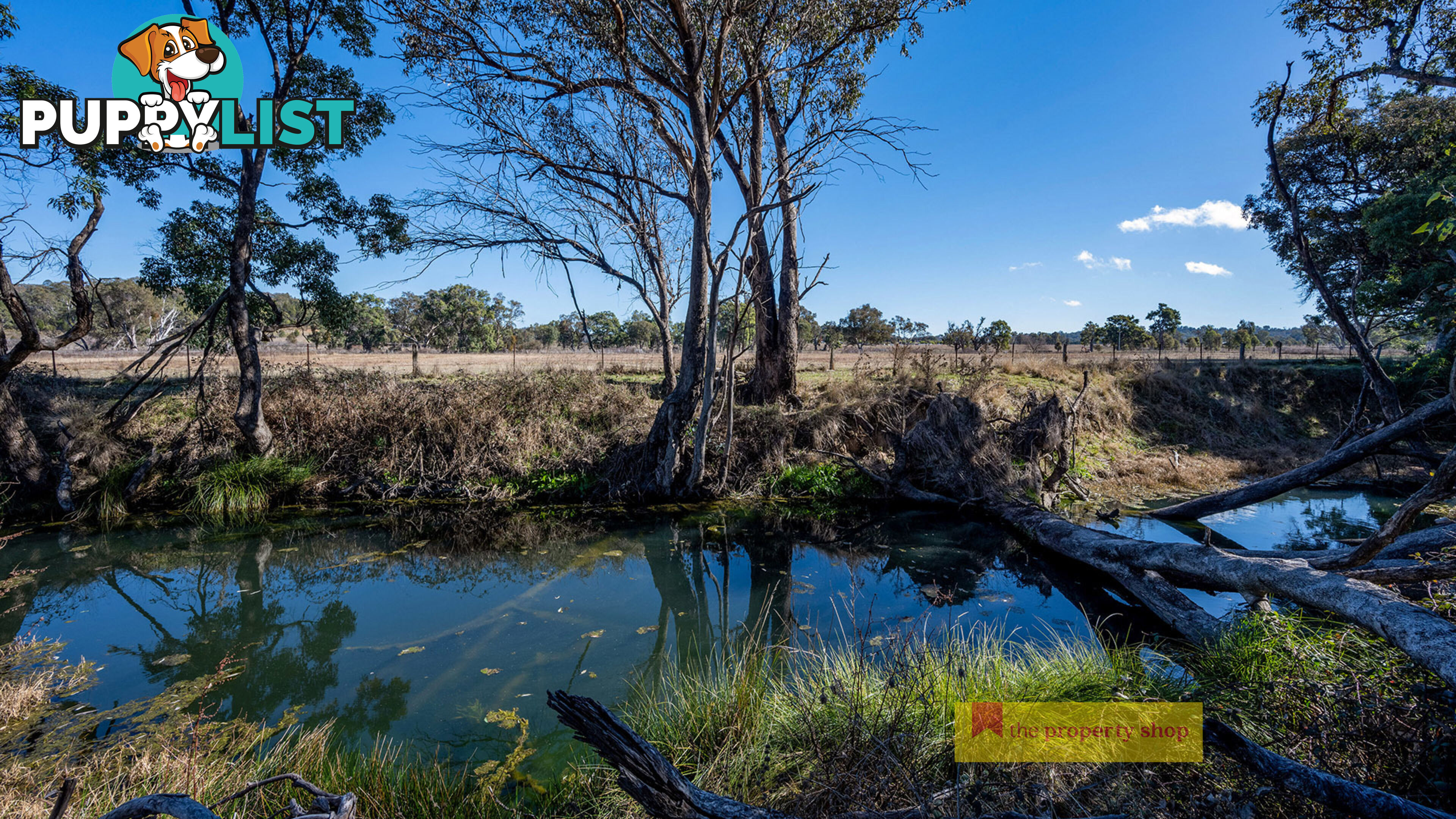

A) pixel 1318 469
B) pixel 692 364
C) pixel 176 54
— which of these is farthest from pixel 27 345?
pixel 1318 469

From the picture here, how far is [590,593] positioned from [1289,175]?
91.8ft

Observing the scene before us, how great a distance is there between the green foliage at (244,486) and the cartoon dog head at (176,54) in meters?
5.84

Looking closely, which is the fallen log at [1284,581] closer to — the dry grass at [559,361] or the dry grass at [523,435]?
the dry grass at [523,435]

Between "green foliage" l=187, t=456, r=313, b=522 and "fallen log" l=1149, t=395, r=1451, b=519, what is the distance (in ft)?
46.9

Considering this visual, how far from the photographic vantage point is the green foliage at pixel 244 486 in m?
8.80

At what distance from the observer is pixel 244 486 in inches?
357

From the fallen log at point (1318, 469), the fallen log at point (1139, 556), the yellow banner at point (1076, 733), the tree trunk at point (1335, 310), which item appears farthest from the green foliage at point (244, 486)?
the tree trunk at point (1335, 310)

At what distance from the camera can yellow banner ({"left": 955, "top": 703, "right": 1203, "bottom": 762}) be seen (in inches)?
103

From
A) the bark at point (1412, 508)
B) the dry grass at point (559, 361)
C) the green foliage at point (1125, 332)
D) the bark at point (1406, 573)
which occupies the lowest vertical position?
the bark at point (1406, 573)

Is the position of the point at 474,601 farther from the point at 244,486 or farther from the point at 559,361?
the point at 559,361

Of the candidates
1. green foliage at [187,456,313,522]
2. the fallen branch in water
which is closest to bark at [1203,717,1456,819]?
the fallen branch in water

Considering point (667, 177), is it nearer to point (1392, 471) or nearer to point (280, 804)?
point (280, 804)

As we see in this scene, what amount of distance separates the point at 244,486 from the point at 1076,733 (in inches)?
455

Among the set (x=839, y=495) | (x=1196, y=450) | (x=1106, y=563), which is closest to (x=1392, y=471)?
(x=1196, y=450)
